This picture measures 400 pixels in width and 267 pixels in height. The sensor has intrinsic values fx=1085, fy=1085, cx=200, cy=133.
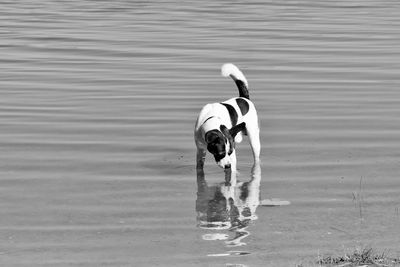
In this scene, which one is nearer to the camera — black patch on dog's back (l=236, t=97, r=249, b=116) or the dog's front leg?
the dog's front leg

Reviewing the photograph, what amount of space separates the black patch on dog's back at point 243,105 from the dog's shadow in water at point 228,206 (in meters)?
0.61

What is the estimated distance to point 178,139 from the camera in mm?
13188

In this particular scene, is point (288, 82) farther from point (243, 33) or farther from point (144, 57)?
point (243, 33)

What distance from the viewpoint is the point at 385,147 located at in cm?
1247

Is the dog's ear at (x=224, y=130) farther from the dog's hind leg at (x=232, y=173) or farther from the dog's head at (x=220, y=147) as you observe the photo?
the dog's hind leg at (x=232, y=173)

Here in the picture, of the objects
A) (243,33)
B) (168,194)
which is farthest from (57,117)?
(243,33)

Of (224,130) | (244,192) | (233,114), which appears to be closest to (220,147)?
(224,130)

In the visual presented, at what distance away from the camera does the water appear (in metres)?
8.60

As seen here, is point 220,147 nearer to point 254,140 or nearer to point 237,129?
point 237,129

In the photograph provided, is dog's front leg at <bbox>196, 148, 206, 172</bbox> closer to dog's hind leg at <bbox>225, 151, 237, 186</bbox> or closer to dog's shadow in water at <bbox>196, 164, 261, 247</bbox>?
dog's shadow in water at <bbox>196, 164, 261, 247</bbox>

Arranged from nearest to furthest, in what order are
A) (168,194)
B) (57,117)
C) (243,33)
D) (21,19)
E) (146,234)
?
1. (146,234)
2. (168,194)
3. (57,117)
4. (243,33)
5. (21,19)

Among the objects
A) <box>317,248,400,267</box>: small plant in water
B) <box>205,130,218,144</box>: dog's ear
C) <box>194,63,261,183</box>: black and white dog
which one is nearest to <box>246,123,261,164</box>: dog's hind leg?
<box>194,63,261,183</box>: black and white dog

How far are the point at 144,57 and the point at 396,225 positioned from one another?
1182 centimetres

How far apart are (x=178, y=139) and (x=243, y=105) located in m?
1.53
